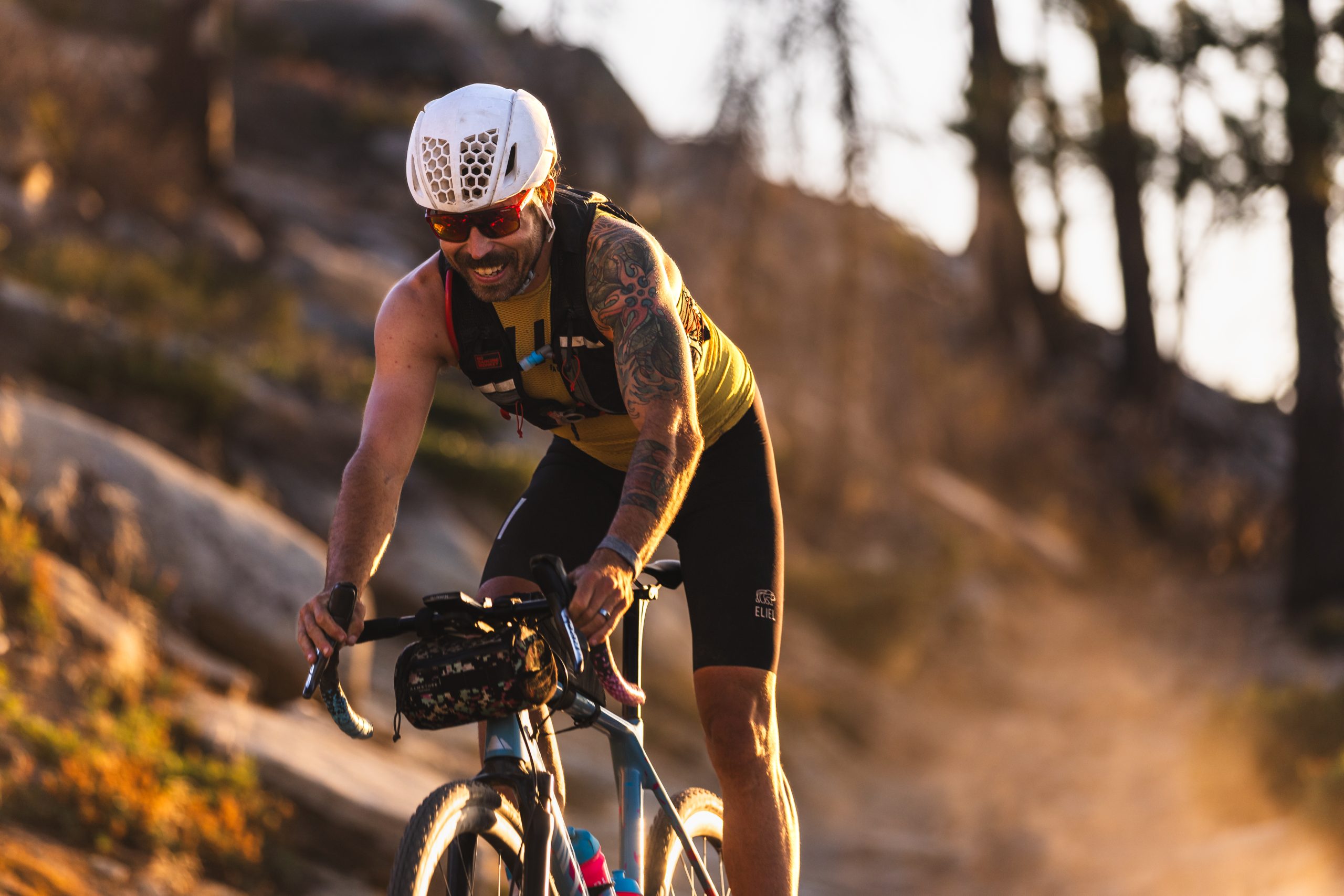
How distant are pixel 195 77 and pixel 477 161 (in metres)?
17.4

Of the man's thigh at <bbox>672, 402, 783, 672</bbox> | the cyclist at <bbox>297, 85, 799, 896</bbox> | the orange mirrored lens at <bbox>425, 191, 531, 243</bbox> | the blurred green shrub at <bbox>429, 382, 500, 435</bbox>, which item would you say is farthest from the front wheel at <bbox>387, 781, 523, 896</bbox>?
the blurred green shrub at <bbox>429, 382, 500, 435</bbox>

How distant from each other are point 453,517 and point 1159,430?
15.4 metres

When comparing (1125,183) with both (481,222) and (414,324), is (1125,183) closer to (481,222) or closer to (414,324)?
(414,324)

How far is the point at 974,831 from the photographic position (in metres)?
11.0

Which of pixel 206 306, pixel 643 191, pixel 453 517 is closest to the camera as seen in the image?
pixel 453 517

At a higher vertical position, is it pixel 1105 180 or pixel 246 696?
pixel 1105 180

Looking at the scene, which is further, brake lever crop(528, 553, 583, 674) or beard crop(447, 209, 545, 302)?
beard crop(447, 209, 545, 302)

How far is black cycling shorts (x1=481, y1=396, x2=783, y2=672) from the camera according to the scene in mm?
3777

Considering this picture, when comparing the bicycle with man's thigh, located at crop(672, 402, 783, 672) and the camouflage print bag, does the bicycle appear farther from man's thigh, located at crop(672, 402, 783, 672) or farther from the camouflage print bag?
man's thigh, located at crop(672, 402, 783, 672)

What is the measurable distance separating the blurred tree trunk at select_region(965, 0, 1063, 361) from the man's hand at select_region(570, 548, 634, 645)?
2006cm

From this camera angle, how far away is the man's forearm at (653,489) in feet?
10.2

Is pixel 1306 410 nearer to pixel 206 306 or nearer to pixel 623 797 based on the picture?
pixel 206 306

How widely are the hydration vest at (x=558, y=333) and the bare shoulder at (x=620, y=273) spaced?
0.04 m

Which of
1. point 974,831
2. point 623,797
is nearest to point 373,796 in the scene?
point 623,797
